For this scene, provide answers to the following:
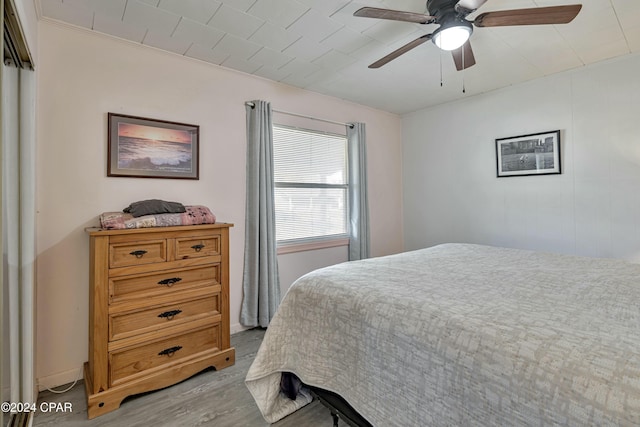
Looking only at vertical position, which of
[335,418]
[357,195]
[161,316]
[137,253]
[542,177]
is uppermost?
[542,177]

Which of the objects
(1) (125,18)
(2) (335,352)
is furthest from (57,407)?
(1) (125,18)

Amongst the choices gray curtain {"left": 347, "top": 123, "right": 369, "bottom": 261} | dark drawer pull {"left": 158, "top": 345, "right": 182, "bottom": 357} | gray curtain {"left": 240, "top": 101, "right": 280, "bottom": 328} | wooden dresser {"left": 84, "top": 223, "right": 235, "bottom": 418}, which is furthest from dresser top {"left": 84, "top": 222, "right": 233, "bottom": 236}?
gray curtain {"left": 347, "top": 123, "right": 369, "bottom": 261}

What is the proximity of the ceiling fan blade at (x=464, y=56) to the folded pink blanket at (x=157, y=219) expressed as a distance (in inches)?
86.5

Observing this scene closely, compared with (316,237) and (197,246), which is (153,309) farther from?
(316,237)

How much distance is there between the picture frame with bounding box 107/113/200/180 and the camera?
222 cm

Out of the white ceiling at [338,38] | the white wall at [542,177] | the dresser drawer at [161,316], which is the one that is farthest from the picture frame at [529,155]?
the dresser drawer at [161,316]

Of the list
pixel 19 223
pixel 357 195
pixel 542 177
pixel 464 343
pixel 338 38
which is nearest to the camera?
pixel 464 343

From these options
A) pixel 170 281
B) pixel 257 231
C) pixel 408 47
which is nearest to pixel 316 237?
pixel 257 231

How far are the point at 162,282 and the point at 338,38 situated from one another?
220cm

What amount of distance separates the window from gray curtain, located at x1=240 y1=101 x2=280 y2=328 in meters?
0.27

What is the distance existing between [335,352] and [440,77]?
2816 millimetres

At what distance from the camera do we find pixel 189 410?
1759 millimetres

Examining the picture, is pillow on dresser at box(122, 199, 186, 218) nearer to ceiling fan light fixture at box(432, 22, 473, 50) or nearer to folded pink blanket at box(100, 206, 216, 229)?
folded pink blanket at box(100, 206, 216, 229)

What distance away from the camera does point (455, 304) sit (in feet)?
4.07
